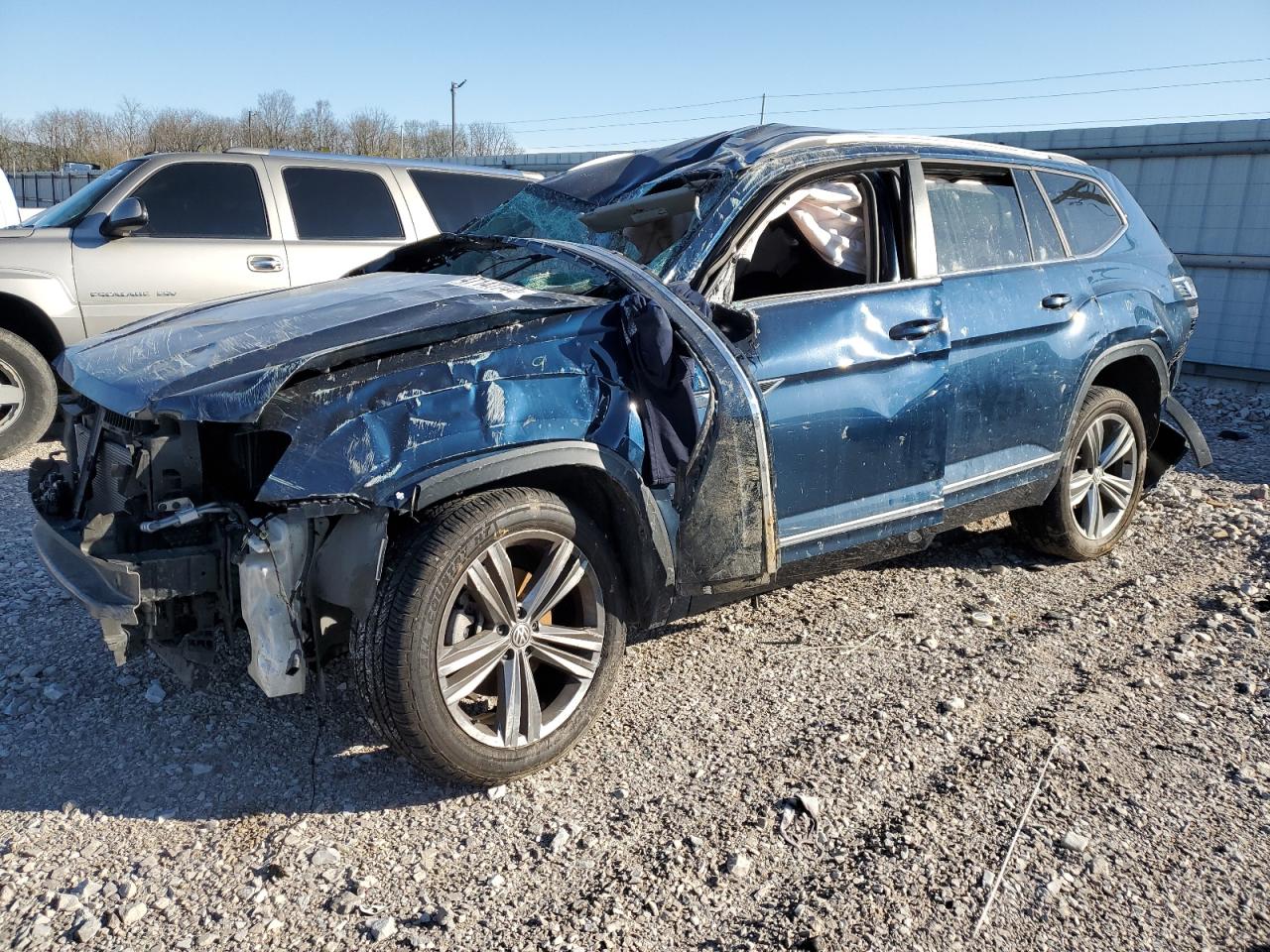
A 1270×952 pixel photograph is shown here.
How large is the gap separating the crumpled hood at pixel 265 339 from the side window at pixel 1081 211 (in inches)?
112

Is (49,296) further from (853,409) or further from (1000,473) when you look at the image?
(1000,473)

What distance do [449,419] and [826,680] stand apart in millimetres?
1814

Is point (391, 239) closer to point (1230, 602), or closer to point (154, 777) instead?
point (154, 777)

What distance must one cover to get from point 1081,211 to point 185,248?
5.51 metres

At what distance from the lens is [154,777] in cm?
307

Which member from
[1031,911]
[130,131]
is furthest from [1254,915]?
[130,131]

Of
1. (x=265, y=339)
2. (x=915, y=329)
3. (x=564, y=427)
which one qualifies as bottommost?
(x=564, y=427)

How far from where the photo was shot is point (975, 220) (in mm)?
4391

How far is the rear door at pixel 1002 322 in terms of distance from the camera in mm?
4105

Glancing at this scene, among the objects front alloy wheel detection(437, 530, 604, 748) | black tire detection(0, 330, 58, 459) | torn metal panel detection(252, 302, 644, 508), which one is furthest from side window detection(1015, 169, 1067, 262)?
black tire detection(0, 330, 58, 459)

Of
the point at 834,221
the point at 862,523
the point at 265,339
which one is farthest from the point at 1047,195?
the point at 265,339

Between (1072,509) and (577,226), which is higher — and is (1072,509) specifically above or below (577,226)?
below

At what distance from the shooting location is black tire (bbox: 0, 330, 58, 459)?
6.45m

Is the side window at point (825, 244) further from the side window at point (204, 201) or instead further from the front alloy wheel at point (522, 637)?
the side window at point (204, 201)
